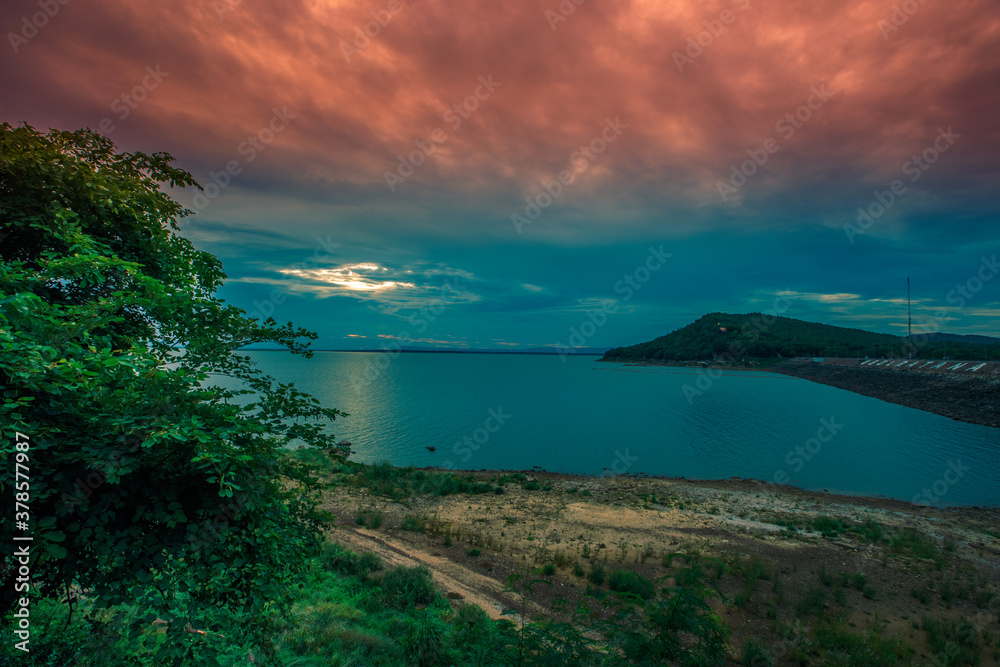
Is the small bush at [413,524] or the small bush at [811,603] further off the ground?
the small bush at [811,603]

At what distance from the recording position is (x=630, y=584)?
12.7m

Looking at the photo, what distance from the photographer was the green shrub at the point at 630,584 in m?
12.3

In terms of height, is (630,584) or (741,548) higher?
(630,584)

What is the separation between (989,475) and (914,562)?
28925 mm

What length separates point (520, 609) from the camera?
38.2 feet

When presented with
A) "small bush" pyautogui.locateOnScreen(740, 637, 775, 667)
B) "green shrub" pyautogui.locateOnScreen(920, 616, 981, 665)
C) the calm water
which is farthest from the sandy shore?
the calm water

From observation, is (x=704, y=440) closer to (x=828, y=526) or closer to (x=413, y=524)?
(x=828, y=526)

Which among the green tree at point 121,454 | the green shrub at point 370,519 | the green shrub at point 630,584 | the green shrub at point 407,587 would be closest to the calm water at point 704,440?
the green shrub at point 370,519

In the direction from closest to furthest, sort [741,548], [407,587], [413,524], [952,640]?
A: [952,640] → [407,587] → [741,548] → [413,524]

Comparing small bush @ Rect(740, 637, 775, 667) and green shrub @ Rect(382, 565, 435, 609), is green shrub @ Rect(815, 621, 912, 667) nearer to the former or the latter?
small bush @ Rect(740, 637, 775, 667)

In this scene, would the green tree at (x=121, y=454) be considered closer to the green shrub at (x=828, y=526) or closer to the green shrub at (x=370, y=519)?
the green shrub at (x=370, y=519)

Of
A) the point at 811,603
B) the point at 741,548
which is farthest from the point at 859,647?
the point at 741,548

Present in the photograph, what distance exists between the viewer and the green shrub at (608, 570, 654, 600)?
40.5 feet

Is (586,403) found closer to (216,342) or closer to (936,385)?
(936,385)
